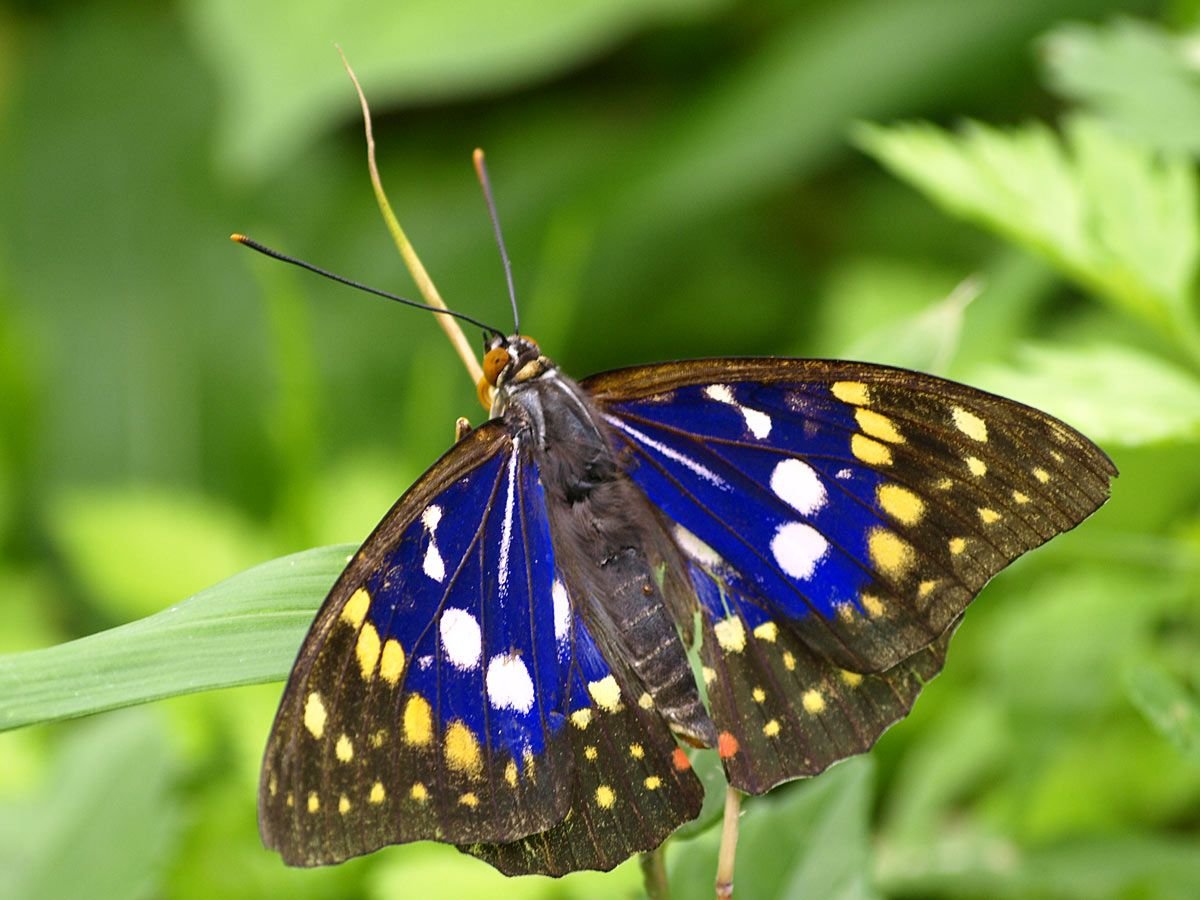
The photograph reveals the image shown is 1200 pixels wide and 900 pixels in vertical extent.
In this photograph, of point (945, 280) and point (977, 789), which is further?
point (945, 280)

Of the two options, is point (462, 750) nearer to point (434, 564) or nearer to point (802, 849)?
point (434, 564)

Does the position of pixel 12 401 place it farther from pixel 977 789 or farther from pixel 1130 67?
pixel 1130 67

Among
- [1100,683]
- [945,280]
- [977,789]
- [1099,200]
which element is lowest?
[977,789]

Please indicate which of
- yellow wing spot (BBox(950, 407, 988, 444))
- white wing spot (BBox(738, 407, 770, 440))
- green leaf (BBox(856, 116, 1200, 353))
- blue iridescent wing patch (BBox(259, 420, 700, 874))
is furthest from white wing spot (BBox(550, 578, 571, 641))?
green leaf (BBox(856, 116, 1200, 353))

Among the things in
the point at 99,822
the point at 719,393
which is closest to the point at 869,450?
the point at 719,393

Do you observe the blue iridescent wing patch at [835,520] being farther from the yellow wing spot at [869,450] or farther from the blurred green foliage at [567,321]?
the blurred green foliage at [567,321]

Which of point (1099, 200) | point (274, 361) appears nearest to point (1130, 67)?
point (1099, 200)
